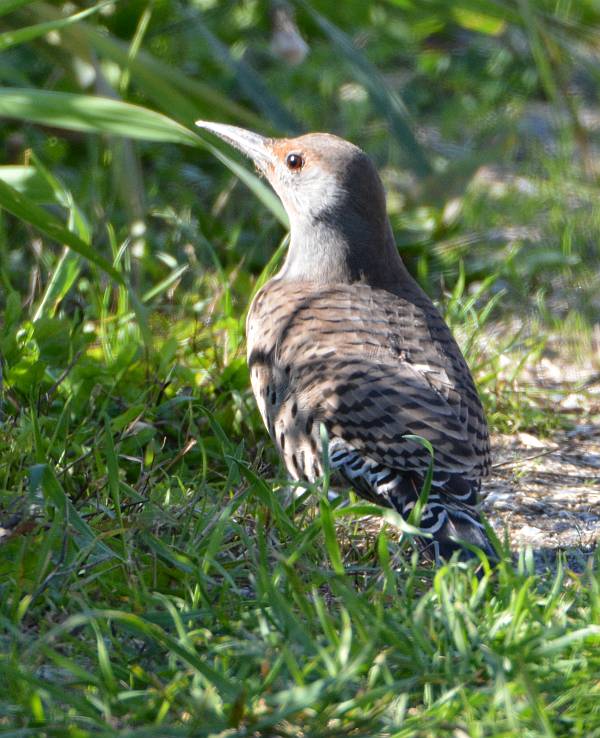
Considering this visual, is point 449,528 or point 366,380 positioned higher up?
point 366,380

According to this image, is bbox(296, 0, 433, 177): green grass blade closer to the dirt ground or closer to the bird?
the bird

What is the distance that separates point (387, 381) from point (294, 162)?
1.27m

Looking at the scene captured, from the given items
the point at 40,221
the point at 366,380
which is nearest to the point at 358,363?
the point at 366,380

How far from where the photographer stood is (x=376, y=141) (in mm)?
6922

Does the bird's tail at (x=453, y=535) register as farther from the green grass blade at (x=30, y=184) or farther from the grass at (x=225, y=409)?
the green grass blade at (x=30, y=184)

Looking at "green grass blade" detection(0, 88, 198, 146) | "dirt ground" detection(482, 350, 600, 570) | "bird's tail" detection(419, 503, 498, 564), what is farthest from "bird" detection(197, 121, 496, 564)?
"green grass blade" detection(0, 88, 198, 146)

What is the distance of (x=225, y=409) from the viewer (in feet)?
13.4

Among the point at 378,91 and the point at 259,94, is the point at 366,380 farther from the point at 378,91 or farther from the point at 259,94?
the point at 259,94

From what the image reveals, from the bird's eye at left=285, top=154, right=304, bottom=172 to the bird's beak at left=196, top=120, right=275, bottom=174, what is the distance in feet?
0.35

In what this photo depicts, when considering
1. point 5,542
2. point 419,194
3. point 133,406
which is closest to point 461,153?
point 419,194

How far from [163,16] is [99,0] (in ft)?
1.84

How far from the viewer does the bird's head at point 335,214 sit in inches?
163

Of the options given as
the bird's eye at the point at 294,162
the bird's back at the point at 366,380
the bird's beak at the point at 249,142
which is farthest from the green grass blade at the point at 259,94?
the bird's back at the point at 366,380

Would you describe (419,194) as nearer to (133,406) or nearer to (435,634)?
(133,406)
